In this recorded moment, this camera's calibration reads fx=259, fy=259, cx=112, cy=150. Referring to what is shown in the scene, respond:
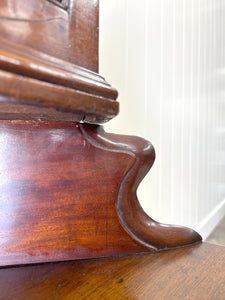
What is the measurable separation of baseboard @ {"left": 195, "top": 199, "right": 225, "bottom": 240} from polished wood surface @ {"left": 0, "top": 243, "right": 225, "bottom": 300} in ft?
3.89

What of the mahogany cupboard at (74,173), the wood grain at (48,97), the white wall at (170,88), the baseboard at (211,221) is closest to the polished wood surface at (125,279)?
the mahogany cupboard at (74,173)

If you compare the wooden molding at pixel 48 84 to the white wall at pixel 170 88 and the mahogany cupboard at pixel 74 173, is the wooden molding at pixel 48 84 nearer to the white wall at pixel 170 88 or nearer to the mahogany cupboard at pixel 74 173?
the mahogany cupboard at pixel 74 173

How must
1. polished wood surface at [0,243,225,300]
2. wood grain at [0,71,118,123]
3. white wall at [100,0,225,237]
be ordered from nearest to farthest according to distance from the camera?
wood grain at [0,71,118,123], polished wood surface at [0,243,225,300], white wall at [100,0,225,237]

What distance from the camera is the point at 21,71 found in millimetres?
178

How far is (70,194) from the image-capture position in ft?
1.20

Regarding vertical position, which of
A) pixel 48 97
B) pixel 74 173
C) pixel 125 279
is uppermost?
pixel 48 97

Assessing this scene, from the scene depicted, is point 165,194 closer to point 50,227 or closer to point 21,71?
point 50,227

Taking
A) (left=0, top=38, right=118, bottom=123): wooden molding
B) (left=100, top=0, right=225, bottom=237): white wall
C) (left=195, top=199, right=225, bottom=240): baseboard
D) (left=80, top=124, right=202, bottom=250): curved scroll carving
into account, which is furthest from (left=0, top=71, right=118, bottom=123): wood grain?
(left=195, top=199, right=225, bottom=240): baseboard

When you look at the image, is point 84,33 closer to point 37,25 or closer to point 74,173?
point 37,25

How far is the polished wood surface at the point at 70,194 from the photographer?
0.34 m

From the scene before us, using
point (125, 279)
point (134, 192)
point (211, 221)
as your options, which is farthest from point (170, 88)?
point (211, 221)

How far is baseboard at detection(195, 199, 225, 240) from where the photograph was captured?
1563 mm

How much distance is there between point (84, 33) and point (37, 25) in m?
0.06

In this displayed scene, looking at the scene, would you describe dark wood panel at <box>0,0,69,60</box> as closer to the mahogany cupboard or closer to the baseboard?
the mahogany cupboard
